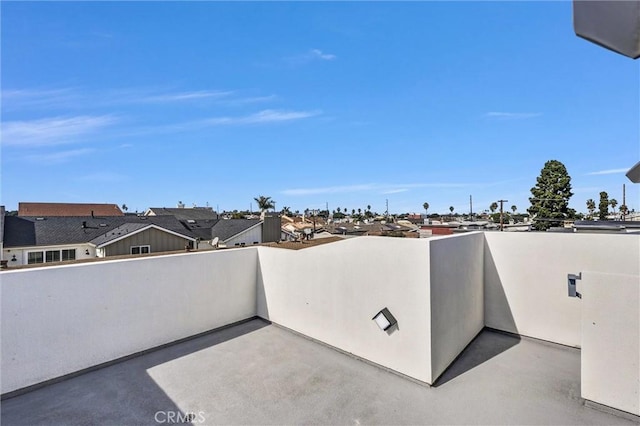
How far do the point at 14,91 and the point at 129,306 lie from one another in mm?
5903

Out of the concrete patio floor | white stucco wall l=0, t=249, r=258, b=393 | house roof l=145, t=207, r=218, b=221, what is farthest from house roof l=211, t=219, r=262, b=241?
the concrete patio floor

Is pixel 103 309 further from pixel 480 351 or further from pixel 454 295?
pixel 480 351

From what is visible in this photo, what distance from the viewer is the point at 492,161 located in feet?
46.8

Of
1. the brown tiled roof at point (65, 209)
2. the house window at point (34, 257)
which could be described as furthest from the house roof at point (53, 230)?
the brown tiled roof at point (65, 209)

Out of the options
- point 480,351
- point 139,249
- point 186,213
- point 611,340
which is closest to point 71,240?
point 139,249

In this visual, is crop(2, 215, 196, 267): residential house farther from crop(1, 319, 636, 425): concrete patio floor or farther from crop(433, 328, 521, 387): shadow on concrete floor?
crop(433, 328, 521, 387): shadow on concrete floor

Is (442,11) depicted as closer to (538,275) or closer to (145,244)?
(538,275)

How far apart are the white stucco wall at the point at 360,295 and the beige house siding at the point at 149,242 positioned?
10092 millimetres

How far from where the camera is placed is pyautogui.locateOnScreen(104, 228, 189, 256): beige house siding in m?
12.0

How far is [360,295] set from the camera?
420cm

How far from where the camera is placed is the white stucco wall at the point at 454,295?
142 inches

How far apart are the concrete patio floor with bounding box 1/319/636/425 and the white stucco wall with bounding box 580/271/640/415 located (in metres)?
0.25

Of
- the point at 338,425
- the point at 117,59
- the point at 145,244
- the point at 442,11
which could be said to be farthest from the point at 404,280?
the point at 145,244

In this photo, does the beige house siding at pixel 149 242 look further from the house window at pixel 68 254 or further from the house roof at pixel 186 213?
the house roof at pixel 186 213
